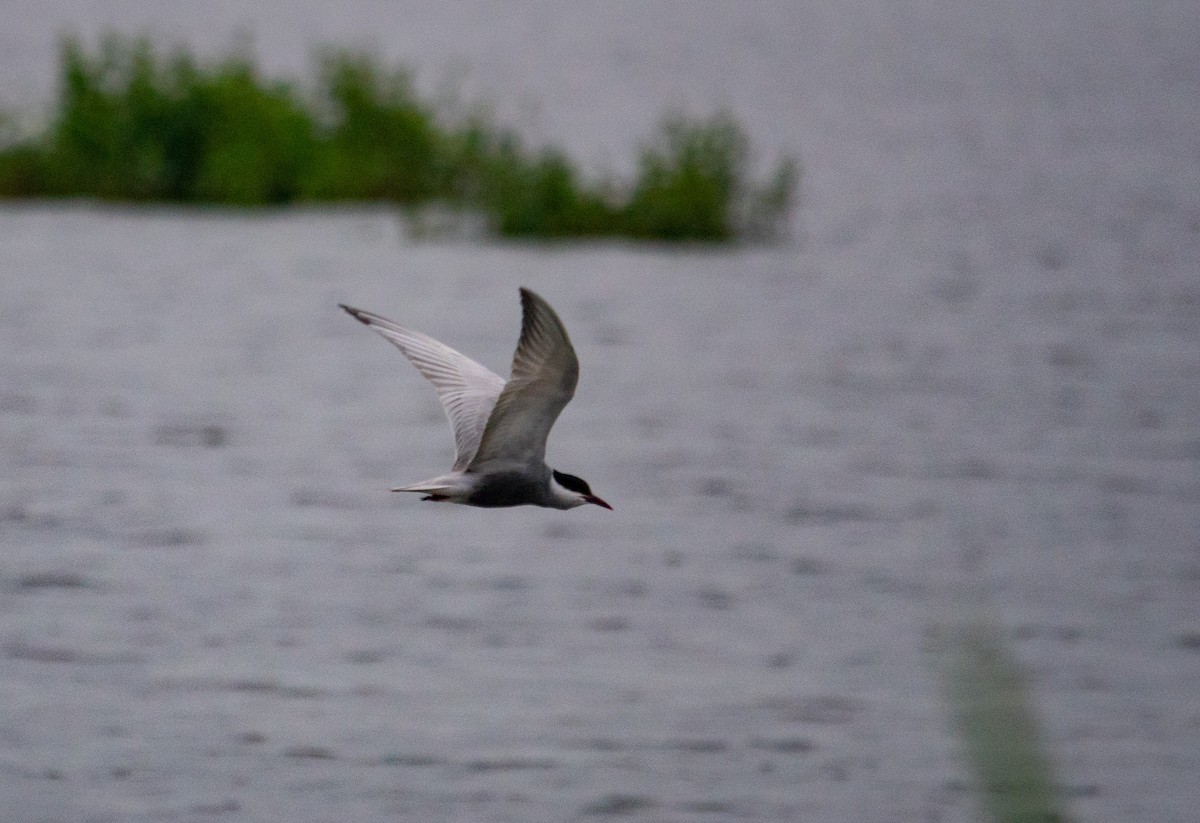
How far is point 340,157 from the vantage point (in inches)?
1154

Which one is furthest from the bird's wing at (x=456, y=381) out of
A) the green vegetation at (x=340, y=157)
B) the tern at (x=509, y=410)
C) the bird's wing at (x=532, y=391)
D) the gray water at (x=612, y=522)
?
the green vegetation at (x=340, y=157)

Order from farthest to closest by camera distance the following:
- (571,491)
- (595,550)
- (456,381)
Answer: (595,550)
(456,381)
(571,491)

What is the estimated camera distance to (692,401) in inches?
741

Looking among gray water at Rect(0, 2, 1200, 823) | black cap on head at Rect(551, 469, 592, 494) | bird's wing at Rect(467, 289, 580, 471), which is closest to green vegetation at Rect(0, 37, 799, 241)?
gray water at Rect(0, 2, 1200, 823)

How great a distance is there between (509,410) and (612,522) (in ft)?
28.0

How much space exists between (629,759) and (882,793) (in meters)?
1.17

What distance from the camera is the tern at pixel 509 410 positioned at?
5273 mm

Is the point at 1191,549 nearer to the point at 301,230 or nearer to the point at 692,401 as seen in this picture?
the point at 692,401

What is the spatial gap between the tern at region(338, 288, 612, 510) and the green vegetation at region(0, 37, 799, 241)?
57.9 ft

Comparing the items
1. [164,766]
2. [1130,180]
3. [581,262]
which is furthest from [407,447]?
[1130,180]

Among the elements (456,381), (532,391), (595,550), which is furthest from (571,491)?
(595,550)

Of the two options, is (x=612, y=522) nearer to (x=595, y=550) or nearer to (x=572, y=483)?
(x=595, y=550)

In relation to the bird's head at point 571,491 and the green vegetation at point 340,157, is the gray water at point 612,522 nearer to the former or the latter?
the green vegetation at point 340,157

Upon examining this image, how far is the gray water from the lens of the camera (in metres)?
8.74
